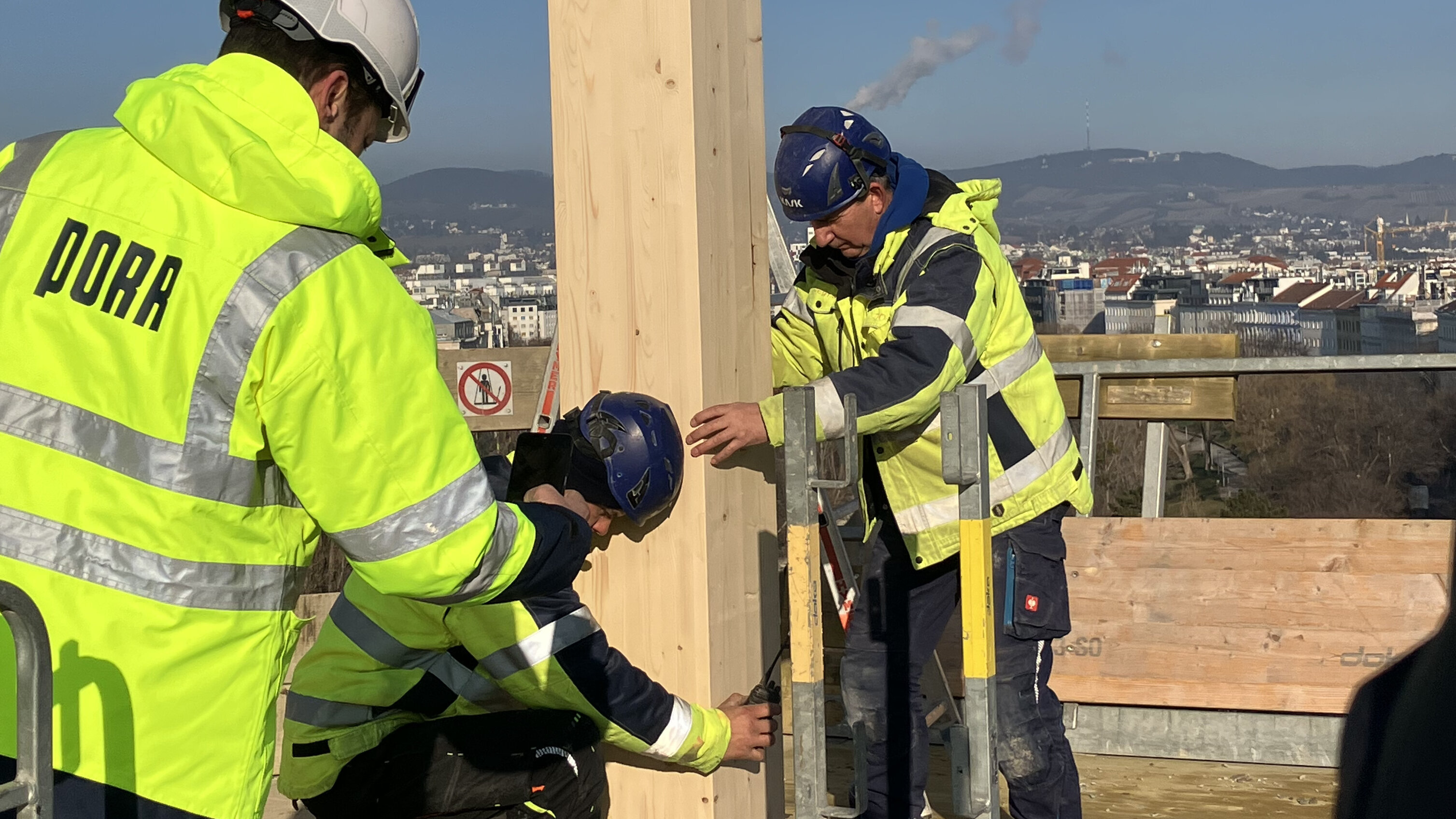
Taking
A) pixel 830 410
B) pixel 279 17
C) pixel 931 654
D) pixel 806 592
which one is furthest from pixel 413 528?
pixel 931 654

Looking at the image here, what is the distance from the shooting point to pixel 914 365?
332 cm

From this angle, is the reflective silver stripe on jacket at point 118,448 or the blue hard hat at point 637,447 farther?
the blue hard hat at point 637,447

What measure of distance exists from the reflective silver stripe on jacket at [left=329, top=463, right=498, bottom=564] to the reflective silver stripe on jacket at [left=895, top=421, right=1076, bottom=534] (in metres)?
2.01

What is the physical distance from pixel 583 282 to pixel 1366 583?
3.99 meters

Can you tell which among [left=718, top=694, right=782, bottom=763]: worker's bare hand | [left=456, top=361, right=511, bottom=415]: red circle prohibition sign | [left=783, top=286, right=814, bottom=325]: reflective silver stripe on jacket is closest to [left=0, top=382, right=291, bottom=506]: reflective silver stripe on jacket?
[left=718, top=694, right=782, bottom=763]: worker's bare hand

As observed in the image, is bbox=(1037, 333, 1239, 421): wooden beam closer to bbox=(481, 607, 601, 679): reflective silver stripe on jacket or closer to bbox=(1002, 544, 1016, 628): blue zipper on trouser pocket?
bbox=(1002, 544, 1016, 628): blue zipper on trouser pocket

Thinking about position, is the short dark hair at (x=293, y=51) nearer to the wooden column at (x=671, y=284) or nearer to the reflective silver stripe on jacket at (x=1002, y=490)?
the wooden column at (x=671, y=284)

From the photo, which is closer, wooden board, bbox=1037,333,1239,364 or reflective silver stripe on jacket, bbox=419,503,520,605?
reflective silver stripe on jacket, bbox=419,503,520,605

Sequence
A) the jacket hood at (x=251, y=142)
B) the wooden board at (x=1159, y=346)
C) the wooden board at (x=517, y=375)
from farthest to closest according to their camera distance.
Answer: the wooden board at (x=517, y=375)
the wooden board at (x=1159, y=346)
the jacket hood at (x=251, y=142)

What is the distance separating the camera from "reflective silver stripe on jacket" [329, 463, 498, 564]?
72.4 inches

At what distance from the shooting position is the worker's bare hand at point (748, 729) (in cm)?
306

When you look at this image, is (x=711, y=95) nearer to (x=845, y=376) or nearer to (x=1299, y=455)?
(x=845, y=376)

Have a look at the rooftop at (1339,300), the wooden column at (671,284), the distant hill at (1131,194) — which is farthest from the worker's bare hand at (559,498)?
the rooftop at (1339,300)

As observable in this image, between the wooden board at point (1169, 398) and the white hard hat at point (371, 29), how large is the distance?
451 cm
